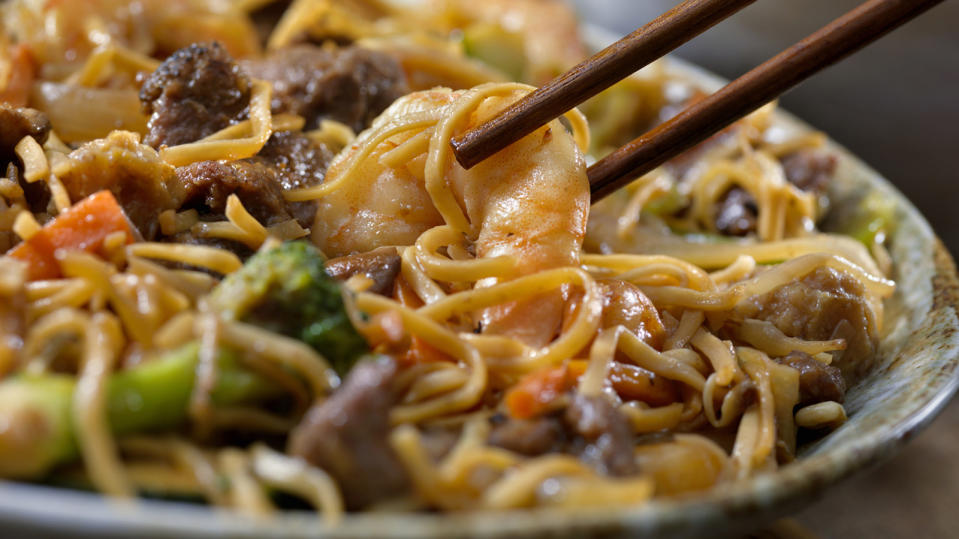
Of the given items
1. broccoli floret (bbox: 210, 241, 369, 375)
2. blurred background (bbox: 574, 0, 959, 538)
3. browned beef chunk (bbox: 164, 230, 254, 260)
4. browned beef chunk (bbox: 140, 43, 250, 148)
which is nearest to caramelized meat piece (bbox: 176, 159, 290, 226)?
browned beef chunk (bbox: 164, 230, 254, 260)

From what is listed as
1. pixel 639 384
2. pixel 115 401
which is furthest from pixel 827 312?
pixel 115 401

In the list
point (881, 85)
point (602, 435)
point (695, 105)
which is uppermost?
point (881, 85)

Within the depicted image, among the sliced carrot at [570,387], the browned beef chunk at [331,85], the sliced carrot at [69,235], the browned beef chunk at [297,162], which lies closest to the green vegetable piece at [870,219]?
the sliced carrot at [570,387]

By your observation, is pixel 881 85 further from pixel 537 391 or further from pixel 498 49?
pixel 537 391

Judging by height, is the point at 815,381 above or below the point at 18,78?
below

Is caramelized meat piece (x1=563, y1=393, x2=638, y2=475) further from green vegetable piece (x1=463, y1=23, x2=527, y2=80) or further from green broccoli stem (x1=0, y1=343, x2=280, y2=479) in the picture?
green vegetable piece (x1=463, y1=23, x2=527, y2=80)

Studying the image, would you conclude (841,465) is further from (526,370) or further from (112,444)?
(112,444)
